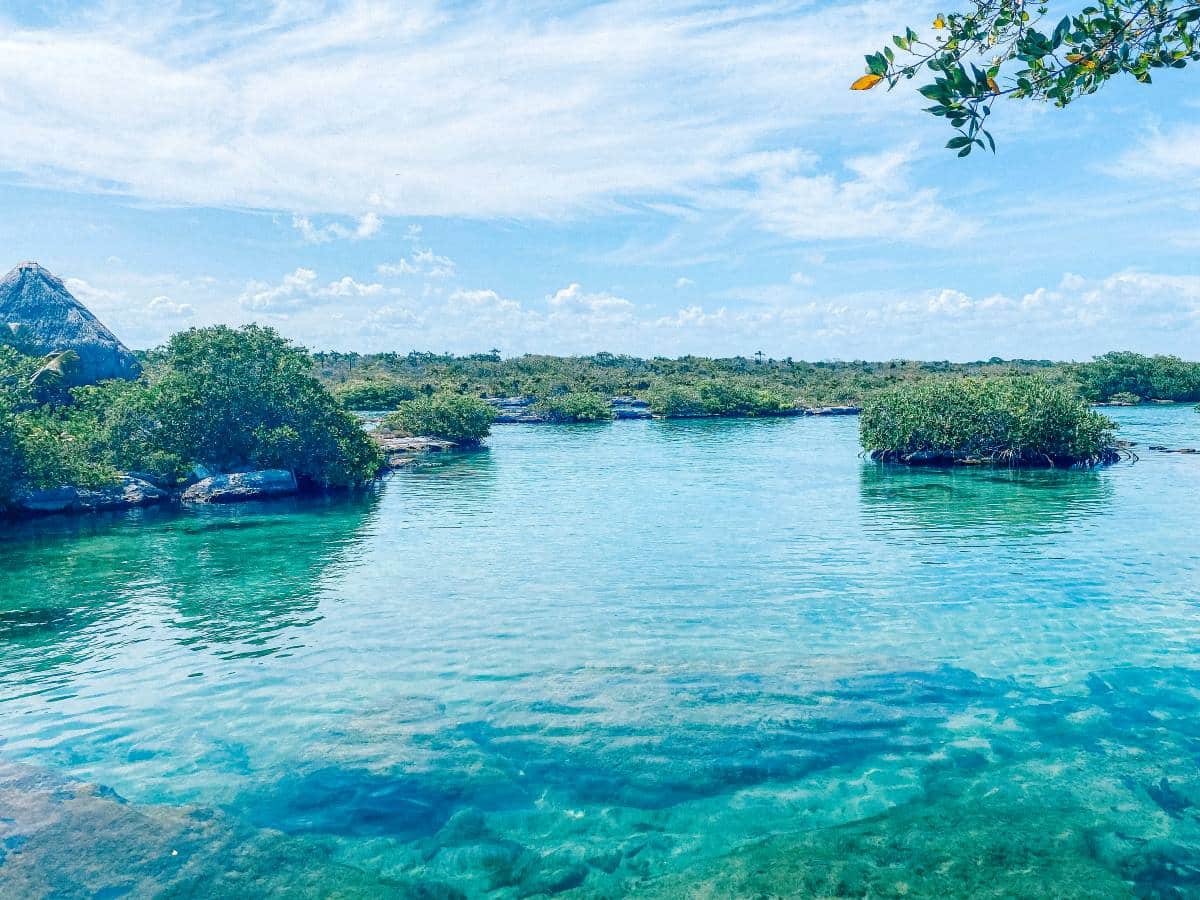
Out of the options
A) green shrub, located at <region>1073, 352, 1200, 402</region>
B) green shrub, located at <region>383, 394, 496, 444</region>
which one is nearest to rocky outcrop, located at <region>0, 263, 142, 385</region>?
green shrub, located at <region>383, 394, 496, 444</region>

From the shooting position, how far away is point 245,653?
14.9m

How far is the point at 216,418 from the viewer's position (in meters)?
35.9

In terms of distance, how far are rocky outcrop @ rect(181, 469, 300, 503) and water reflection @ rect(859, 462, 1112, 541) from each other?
23719mm

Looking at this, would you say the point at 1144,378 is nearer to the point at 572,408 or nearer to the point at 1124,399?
the point at 1124,399

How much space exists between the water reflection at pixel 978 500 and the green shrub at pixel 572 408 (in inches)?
1878

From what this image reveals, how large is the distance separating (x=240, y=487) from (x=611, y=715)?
91.6 ft

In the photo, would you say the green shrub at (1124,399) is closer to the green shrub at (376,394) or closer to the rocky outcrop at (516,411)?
the rocky outcrop at (516,411)

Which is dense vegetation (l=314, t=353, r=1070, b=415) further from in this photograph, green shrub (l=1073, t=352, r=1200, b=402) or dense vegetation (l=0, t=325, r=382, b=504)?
dense vegetation (l=0, t=325, r=382, b=504)

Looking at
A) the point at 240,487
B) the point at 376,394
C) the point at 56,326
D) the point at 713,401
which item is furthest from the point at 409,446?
the point at 713,401

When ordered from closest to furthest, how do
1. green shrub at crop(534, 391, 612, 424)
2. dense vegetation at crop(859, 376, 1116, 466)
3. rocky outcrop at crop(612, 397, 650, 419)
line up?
dense vegetation at crop(859, 376, 1116, 466) → green shrub at crop(534, 391, 612, 424) → rocky outcrop at crop(612, 397, 650, 419)

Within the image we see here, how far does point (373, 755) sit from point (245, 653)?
5501 mm

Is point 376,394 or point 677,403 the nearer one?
point 677,403

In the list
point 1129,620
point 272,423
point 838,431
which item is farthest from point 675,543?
point 838,431

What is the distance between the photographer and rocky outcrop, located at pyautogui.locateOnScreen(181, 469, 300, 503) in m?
34.9
